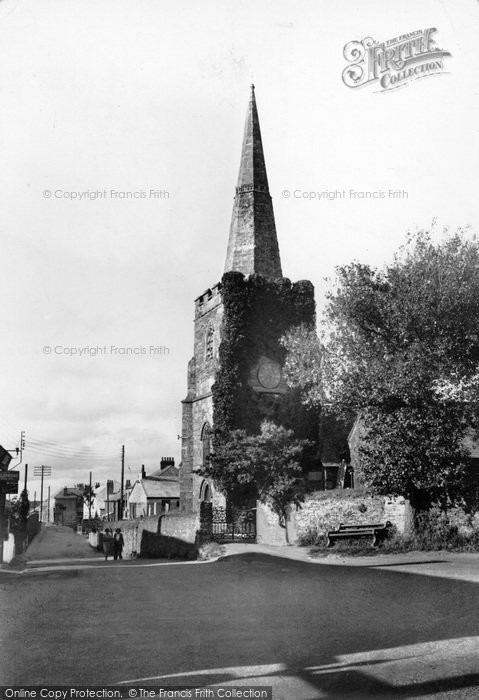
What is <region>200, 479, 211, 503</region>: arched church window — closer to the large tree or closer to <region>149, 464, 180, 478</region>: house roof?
the large tree

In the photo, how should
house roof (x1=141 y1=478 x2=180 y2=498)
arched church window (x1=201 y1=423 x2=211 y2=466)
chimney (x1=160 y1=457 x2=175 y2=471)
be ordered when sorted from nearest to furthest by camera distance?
arched church window (x1=201 y1=423 x2=211 y2=466) < house roof (x1=141 y1=478 x2=180 y2=498) < chimney (x1=160 y1=457 x2=175 y2=471)

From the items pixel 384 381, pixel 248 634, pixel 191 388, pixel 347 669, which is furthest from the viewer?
pixel 191 388

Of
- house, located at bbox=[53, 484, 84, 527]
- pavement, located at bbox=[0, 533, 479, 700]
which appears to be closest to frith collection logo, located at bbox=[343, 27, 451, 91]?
pavement, located at bbox=[0, 533, 479, 700]

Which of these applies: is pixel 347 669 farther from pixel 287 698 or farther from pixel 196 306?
pixel 196 306

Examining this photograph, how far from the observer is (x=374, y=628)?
8.59 m

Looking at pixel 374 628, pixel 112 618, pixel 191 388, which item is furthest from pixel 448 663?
pixel 191 388

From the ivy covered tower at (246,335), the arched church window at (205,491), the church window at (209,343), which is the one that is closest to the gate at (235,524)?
the ivy covered tower at (246,335)

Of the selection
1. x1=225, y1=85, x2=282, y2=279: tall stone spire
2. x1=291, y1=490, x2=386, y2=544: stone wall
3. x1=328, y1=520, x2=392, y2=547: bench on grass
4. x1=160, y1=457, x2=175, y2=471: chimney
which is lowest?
x1=328, y1=520, x2=392, y2=547: bench on grass

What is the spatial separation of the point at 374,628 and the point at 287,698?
2885mm

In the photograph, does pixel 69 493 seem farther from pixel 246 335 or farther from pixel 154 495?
pixel 246 335

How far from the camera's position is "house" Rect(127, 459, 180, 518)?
57812 millimetres

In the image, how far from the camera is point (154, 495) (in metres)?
57.9

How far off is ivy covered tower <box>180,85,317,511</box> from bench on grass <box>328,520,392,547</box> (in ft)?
33.2

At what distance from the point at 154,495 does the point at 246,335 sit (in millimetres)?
30919
